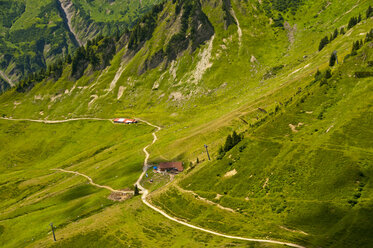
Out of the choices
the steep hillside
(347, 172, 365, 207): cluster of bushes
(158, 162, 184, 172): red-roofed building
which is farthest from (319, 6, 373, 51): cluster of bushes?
(347, 172, 365, 207): cluster of bushes

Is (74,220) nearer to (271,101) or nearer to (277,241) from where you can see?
(277,241)

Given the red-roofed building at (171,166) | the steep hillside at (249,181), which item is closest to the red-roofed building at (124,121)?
the steep hillside at (249,181)

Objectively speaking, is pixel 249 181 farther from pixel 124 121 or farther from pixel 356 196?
pixel 124 121

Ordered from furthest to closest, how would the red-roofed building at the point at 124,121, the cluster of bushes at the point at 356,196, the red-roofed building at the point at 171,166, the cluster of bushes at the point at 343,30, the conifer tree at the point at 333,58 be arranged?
the red-roofed building at the point at 124,121 < the cluster of bushes at the point at 343,30 < the red-roofed building at the point at 171,166 < the conifer tree at the point at 333,58 < the cluster of bushes at the point at 356,196

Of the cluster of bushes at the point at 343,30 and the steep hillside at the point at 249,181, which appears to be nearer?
the steep hillside at the point at 249,181

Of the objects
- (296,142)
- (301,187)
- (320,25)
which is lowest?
(301,187)

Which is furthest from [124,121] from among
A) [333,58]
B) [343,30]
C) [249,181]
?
[343,30]

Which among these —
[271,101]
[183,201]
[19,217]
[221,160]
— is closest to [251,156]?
[221,160]

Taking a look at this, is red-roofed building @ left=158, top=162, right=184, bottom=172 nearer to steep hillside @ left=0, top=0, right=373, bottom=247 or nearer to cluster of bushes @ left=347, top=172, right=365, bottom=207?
steep hillside @ left=0, top=0, right=373, bottom=247

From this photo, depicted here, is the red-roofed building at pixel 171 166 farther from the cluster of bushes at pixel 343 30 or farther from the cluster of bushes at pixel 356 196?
the cluster of bushes at pixel 343 30
